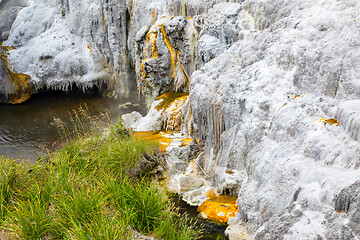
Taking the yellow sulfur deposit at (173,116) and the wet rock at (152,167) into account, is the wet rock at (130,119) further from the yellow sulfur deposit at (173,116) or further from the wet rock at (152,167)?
the wet rock at (152,167)

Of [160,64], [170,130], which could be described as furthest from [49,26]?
[170,130]

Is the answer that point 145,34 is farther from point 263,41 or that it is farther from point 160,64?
point 263,41

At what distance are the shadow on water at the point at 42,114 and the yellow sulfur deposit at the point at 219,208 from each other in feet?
17.2

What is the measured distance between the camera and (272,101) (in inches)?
182

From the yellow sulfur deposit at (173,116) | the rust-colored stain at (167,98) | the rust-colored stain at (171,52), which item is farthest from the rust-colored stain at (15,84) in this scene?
the yellow sulfur deposit at (173,116)

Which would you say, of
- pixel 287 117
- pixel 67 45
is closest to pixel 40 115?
pixel 67 45

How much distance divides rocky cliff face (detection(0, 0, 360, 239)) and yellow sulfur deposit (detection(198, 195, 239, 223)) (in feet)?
0.53

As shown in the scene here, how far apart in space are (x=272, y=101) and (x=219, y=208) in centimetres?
188

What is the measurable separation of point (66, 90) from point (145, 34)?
5.37 m

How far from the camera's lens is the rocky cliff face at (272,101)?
3000mm

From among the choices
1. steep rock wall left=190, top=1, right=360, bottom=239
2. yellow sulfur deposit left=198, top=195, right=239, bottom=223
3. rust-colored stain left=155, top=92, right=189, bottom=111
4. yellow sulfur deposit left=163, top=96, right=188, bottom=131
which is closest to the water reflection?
rust-colored stain left=155, top=92, right=189, bottom=111

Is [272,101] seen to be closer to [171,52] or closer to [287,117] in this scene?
[287,117]

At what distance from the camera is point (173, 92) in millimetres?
9898

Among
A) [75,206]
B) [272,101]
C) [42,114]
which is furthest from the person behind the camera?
[42,114]
